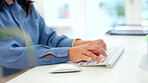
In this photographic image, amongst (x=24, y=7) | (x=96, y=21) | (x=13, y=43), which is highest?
(x=24, y=7)

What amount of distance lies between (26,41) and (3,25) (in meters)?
0.18

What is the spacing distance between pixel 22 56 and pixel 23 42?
20 cm

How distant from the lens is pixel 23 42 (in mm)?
1224

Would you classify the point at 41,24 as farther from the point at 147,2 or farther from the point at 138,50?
the point at 147,2

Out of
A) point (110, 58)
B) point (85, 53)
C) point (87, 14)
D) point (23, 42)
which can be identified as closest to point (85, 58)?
point (85, 53)

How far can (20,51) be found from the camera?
1.05 metres

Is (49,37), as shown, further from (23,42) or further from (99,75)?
(99,75)

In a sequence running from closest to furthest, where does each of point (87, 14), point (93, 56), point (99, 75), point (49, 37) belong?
point (99, 75) → point (93, 56) → point (49, 37) → point (87, 14)

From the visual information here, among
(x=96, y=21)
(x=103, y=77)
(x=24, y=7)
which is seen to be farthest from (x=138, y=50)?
(x=96, y=21)

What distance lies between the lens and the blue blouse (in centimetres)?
105

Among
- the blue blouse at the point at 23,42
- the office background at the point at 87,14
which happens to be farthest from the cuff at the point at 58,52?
the office background at the point at 87,14

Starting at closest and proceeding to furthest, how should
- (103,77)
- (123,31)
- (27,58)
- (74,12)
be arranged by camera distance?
(103,77)
(27,58)
(123,31)
(74,12)

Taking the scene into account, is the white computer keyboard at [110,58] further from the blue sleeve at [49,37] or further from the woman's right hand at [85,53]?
the blue sleeve at [49,37]

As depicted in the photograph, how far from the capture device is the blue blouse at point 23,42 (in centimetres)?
105
